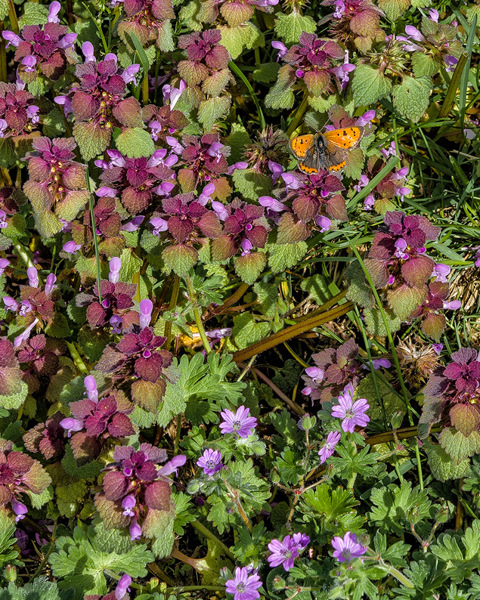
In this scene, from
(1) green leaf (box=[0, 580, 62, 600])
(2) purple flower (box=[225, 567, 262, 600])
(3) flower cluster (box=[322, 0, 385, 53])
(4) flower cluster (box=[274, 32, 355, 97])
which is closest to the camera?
(2) purple flower (box=[225, 567, 262, 600])

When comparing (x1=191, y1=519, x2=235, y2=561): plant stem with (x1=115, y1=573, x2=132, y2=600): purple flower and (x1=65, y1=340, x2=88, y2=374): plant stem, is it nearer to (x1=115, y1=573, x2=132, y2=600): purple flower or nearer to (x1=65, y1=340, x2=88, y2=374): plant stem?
(x1=115, y1=573, x2=132, y2=600): purple flower

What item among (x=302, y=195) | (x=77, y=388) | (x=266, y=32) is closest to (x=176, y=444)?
(x=77, y=388)

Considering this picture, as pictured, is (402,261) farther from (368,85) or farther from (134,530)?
(134,530)

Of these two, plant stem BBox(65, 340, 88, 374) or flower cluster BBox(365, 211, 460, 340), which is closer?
flower cluster BBox(365, 211, 460, 340)

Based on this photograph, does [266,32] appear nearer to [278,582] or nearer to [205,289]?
[205,289]

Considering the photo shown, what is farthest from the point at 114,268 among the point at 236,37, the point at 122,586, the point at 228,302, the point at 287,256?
the point at 236,37

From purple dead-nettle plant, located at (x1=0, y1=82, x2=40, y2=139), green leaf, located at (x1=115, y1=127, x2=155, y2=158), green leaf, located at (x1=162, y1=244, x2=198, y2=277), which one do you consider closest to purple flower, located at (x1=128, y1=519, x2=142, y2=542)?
green leaf, located at (x1=162, y1=244, x2=198, y2=277)
